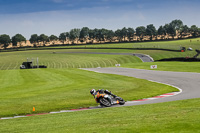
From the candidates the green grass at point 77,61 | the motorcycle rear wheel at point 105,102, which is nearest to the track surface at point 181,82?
the motorcycle rear wheel at point 105,102

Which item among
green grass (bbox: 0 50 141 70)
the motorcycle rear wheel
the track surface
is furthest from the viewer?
green grass (bbox: 0 50 141 70)

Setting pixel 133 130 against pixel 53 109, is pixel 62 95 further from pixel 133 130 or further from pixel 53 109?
pixel 133 130

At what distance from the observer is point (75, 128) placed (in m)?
9.16

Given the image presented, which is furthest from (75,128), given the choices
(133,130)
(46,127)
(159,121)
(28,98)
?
(28,98)

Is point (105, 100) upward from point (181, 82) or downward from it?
upward

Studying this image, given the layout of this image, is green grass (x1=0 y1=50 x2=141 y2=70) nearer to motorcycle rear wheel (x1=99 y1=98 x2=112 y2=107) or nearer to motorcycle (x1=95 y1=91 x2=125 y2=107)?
motorcycle (x1=95 y1=91 x2=125 y2=107)

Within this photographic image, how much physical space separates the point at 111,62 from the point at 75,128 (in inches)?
2810

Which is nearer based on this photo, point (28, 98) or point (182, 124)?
point (182, 124)

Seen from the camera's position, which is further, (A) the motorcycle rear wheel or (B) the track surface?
(B) the track surface

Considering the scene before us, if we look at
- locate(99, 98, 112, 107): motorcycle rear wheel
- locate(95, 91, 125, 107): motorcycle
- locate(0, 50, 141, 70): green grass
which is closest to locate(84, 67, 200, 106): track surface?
locate(95, 91, 125, 107): motorcycle

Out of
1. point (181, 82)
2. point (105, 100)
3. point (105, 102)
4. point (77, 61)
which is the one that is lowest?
point (77, 61)

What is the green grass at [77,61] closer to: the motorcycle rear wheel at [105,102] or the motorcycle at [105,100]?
the motorcycle at [105,100]

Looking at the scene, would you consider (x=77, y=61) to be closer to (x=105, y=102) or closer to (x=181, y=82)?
(x=181, y=82)

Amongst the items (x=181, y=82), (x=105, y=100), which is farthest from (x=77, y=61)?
(x=105, y=100)
